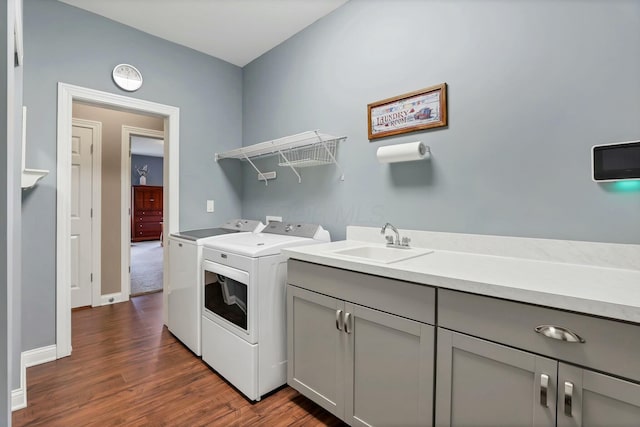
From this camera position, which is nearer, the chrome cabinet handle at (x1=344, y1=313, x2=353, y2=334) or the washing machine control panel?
the chrome cabinet handle at (x1=344, y1=313, x2=353, y2=334)

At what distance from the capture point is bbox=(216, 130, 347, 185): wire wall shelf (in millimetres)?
2174

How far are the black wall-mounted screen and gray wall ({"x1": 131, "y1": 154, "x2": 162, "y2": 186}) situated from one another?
10133 millimetres

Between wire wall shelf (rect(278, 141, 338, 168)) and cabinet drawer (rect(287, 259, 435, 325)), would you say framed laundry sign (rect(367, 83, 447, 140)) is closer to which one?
wire wall shelf (rect(278, 141, 338, 168))

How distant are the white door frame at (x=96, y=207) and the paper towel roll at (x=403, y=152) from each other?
3.21 metres

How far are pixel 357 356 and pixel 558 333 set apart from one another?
2.64ft

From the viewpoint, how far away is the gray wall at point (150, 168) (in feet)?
29.4

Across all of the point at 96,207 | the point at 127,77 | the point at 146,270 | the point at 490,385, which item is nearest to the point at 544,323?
the point at 490,385

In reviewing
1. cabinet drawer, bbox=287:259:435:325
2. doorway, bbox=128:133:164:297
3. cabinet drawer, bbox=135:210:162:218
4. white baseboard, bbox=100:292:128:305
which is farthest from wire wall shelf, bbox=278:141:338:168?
cabinet drawer, bbox=135:210:162:218

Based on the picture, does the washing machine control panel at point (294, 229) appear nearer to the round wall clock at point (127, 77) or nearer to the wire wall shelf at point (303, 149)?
the wire wall shelf at point (303, 149)

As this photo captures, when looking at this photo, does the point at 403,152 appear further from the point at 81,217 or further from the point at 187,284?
the point at 81,217

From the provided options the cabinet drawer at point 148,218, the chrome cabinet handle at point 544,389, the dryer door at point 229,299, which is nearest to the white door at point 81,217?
the dryer door at point 229,299

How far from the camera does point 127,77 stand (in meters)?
2.54

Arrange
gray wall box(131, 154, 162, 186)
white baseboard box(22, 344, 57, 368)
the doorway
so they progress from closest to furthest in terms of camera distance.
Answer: white baseboard box(22, 344, 57, 368), the doorway, gray wall box(131, 154, 162, 186)

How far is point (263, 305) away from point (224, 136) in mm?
1991
